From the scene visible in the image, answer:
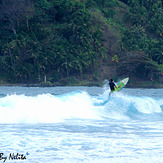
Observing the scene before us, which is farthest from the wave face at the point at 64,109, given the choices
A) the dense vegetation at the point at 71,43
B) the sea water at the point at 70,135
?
the dense vegetation at the point at 71,43

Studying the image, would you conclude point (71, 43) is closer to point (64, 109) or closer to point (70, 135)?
point (64, 109)

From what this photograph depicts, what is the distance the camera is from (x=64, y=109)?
14.8m

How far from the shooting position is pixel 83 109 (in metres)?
15.5

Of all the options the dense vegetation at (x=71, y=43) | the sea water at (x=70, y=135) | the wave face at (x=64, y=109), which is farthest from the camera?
the dense vegetation at (x=71, y=43)

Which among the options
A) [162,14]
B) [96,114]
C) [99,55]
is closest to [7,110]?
[96,114]

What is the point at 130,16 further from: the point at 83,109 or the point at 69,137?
the point at 69,137

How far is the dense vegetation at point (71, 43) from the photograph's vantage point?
4953 cm

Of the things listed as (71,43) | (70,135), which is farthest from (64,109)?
(71,43)

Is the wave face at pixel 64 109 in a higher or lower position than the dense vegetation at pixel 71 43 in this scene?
lower

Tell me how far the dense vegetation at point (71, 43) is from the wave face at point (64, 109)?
32148mm

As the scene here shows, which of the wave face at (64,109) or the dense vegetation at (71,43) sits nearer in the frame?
the wave face at (64,109)

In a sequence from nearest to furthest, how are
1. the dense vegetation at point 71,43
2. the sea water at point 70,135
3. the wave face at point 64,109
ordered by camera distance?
the sea water at point 70,135, the wave face at point 64,109, the dense vegetation at point 71,43

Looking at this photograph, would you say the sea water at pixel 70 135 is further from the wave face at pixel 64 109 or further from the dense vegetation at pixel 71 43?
the dense vegetation at pixel 71 43

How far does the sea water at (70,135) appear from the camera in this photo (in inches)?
270
